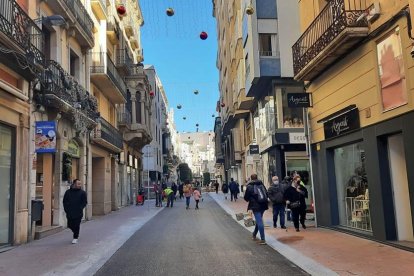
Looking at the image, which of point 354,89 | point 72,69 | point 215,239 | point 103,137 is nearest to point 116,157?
point 103,137

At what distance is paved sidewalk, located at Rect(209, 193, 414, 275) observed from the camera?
25.5 feet

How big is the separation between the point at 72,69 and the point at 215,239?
1123 centimetres

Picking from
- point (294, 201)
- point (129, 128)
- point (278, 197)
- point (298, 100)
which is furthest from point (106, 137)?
point (294, 201)

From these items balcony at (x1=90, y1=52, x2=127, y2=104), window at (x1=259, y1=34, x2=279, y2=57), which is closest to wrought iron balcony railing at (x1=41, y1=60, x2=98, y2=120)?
balcony at (x1=90, y1=52, x2=127, y2=104)

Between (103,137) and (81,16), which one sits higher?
(81,16)

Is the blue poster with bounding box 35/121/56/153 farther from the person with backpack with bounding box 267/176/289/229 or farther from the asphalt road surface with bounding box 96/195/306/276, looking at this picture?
the person with backpack with bounding box 267/176/289/229

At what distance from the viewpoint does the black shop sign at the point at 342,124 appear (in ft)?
38.6

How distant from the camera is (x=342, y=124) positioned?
12.6 metres

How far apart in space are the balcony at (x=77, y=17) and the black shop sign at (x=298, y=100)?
8.95m

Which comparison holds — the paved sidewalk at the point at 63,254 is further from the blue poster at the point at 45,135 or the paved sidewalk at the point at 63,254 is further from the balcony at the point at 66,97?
the balcony at the point at 66,97

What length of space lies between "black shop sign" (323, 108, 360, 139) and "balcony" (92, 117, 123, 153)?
12145mm

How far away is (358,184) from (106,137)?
49.5 feet

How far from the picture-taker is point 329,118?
1359cm

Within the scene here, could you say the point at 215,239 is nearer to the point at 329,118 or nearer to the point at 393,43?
the point at 329,118
